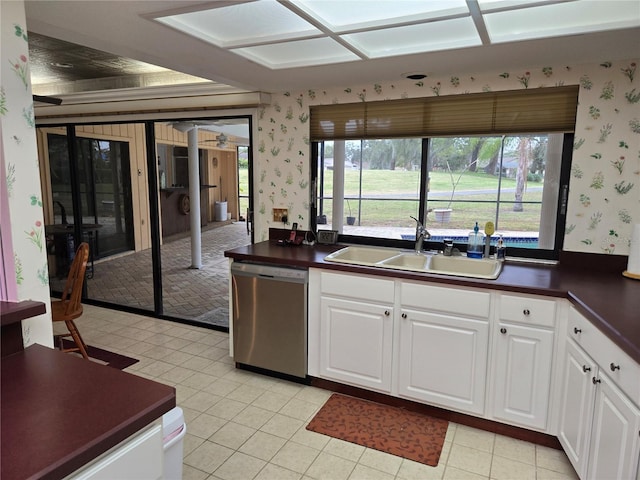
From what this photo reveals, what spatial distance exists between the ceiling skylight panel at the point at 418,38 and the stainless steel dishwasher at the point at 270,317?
144 centimetres

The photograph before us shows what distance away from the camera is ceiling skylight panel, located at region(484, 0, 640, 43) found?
1791 mm

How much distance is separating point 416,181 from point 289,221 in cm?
110

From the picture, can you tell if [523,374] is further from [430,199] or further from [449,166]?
[449,166]

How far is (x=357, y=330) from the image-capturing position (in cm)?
272

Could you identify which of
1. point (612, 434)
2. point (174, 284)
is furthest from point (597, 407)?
point (174, 284)

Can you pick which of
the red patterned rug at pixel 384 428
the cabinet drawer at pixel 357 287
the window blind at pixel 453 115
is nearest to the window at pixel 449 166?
the window blind at pixel 453 115

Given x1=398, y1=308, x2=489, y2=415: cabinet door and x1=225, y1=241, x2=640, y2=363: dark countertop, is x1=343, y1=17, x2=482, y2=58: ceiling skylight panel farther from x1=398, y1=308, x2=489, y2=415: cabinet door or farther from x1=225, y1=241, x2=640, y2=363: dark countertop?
x1=398, y1=308, x2=489, y2=415: cabinet door

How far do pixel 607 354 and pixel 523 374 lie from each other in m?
0.66

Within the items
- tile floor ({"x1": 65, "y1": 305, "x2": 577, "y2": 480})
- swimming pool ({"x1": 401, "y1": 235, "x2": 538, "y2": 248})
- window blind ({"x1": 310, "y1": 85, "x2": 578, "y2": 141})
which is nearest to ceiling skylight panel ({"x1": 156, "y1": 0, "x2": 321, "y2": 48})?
window blind ({"x1": 310, "y1": 85, "x2": 578, "y2": 141})

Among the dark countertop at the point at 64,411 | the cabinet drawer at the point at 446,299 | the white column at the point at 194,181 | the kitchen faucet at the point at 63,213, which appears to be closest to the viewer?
the dark countertop at the point at 64,411

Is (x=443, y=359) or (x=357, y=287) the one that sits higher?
(x=357, y=287)

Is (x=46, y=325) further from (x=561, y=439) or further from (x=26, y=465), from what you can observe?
(x=561, y=439)

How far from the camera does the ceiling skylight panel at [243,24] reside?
73.0 inches

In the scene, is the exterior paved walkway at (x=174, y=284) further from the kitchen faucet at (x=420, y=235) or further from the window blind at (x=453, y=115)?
the window blind at (x=453, y=115)
